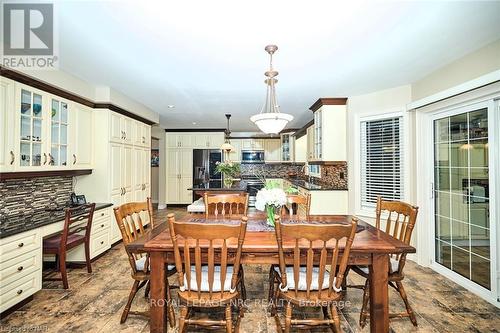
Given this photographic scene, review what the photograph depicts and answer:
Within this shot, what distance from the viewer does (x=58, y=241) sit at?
2541mm

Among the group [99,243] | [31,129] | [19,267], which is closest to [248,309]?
[19,267]

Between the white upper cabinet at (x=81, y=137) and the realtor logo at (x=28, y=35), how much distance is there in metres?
0.72

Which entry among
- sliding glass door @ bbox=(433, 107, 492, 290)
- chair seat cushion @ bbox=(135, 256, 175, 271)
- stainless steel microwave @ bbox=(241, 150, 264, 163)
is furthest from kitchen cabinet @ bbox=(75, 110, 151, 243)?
sliding glass door @ bbox=(433, 107, 492, 290)

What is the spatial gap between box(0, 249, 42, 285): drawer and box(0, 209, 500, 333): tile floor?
337 mm

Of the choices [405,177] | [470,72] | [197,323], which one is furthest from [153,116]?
[470,72]

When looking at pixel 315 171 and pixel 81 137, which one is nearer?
pixel 81 137

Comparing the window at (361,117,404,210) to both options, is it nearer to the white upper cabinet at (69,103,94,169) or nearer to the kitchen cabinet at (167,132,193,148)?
the white upper cabinet at (69,103,94,169)

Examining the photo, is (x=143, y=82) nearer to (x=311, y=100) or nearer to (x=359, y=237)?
(x=311, y=100)

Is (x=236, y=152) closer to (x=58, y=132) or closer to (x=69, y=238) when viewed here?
(x=58, y=132)

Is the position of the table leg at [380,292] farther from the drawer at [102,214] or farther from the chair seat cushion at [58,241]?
the drawer at [102,214]

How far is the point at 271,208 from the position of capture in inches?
80.0

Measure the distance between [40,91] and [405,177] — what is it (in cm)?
476

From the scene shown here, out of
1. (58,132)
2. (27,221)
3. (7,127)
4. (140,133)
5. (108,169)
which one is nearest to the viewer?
(7,127)

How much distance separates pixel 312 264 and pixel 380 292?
64 centimetres
